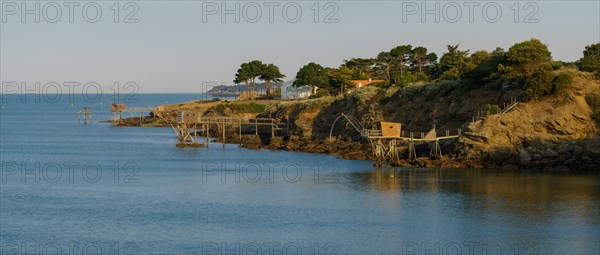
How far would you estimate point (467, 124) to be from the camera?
7425cm

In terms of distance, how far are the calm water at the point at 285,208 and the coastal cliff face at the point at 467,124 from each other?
11.1ft

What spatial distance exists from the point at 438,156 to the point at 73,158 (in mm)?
37352

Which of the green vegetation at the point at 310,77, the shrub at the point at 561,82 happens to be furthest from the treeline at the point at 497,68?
the green vegetation at the point at 310,77

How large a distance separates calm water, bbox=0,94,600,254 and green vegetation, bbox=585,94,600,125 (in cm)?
1095

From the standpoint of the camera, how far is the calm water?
134 ft

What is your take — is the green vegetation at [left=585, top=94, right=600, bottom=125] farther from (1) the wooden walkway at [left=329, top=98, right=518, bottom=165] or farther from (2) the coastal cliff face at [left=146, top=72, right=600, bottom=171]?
(1) the wooden walkway at [left=329, top=98, right=518, bottom=165]

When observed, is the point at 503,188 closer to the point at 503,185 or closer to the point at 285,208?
the point at 503,185

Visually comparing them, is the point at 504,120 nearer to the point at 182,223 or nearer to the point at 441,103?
the point at 441,103

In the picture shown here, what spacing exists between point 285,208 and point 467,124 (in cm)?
2875

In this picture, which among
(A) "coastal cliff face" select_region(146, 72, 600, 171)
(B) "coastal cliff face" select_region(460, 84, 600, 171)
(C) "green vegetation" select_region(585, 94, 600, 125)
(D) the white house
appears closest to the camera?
(B) "coastal cliff face" select_region(460, 84, 600, 171)

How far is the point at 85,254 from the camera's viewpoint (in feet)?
127

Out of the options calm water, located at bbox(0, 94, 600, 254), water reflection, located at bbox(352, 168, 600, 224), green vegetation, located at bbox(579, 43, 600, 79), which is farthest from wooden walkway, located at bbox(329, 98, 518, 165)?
green vegetation, located at bbox(579, 43, 600, 79)

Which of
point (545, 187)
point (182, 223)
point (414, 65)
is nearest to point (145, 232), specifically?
point (182, 223)

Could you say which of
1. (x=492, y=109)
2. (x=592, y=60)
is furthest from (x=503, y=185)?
(x=592, y=60)
